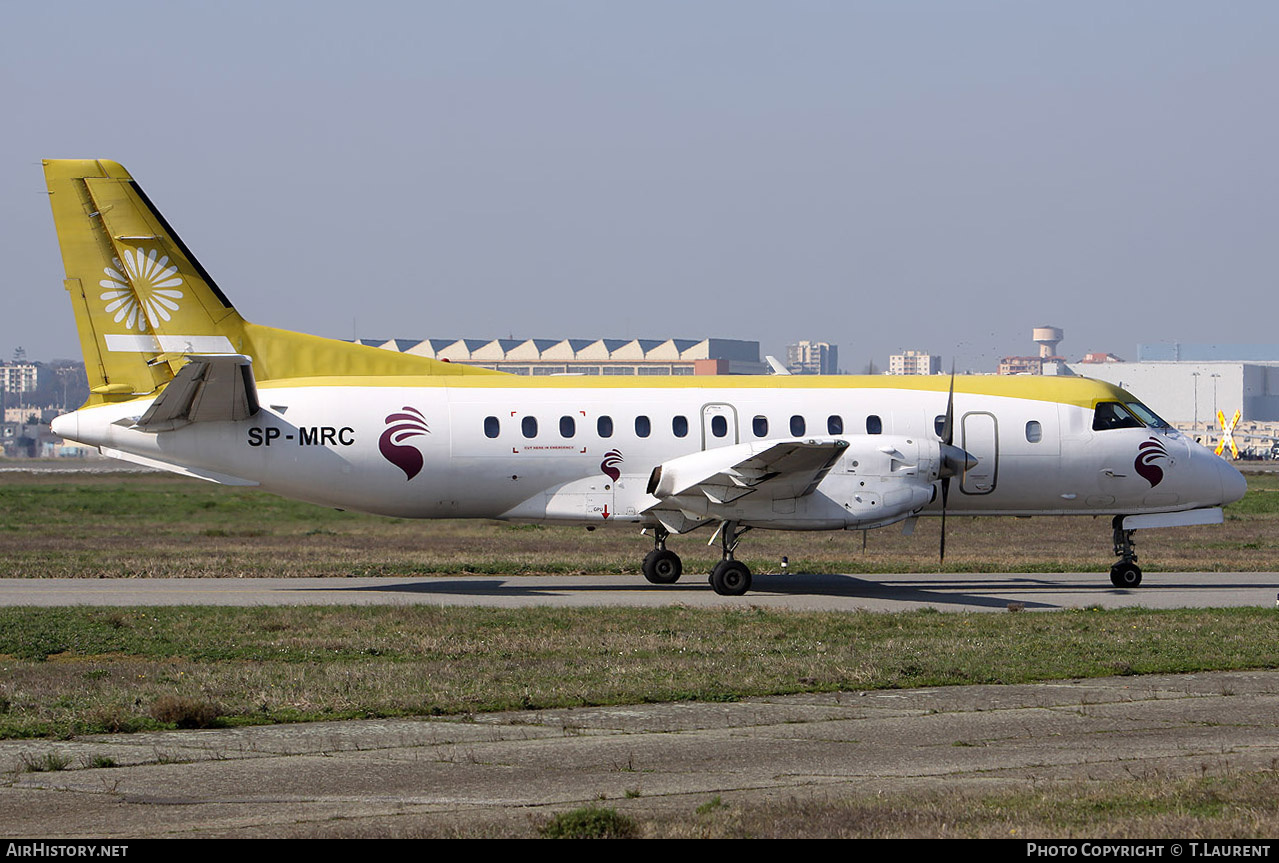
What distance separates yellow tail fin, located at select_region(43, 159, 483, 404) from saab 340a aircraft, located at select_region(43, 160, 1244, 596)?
4 centimetres

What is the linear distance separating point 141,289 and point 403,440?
575 cm

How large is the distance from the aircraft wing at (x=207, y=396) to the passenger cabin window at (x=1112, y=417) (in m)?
16.8

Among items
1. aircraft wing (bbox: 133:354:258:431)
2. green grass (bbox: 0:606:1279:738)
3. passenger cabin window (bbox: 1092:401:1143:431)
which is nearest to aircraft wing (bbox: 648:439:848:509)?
green grass (bbox: 0:606:1279:738)

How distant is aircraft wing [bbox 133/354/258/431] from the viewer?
2369 centimetres

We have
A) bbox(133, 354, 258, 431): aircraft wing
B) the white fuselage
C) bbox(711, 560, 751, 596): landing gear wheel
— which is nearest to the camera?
bbox(133, 354, 258, 431): aircraft wing

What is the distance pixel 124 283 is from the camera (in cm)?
2544

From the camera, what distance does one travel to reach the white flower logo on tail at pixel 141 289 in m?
25.4

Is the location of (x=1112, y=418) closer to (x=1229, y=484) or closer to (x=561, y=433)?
(x=1229, y=484)

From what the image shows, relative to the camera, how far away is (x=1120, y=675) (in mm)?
15656

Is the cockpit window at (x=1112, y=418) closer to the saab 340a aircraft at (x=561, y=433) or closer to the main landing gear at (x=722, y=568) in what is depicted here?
the saab 340a aircraft at (x=561, y=433)

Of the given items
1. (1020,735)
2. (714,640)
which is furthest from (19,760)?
(714,640)

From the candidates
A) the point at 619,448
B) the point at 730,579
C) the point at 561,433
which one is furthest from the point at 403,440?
the point at 730,579

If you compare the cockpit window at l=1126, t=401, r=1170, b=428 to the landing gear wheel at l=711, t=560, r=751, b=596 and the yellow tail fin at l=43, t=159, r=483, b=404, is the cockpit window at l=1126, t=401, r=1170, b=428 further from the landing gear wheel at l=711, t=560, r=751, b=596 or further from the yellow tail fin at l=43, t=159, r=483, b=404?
the yellow tail fin at l=43, t=159, r=483, b=404

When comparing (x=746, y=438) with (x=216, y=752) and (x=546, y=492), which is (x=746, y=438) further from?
(x=216, y=752)
